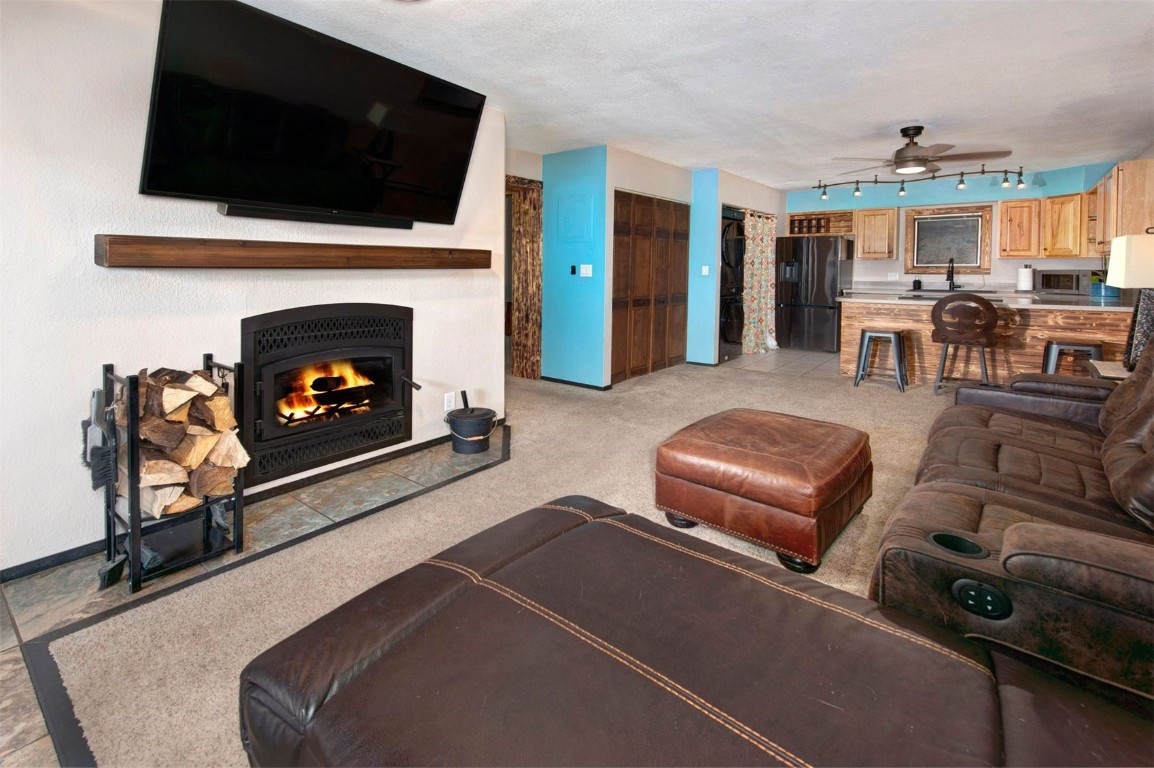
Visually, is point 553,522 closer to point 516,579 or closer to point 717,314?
point 516,579

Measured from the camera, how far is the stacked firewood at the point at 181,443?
2.18m

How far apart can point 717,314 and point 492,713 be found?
6.52 m

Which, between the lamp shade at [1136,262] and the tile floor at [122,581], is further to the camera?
the lamp shade at [1136,262]

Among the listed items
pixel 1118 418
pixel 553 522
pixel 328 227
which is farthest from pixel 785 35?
pixel 553 522

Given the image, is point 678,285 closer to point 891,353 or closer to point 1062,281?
point 891,353

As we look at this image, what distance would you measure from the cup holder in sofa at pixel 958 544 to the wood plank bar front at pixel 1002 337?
487 centimetres

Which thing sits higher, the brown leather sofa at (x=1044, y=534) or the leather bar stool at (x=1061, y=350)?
the leather bar stool at (x=1061, y=350)

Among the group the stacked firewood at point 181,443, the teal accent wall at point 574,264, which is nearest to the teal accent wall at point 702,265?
the teal accent wall at point 574,264

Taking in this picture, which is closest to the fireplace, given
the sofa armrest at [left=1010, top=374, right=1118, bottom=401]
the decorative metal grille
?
the decorative metal grille

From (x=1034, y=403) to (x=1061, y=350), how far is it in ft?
9.79

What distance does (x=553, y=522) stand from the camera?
1.64 metres

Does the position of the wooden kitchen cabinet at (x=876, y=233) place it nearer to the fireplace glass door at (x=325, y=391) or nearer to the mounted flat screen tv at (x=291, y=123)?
the mounted flat screen tv at (x=291, y=123)

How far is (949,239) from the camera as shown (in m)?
7.94

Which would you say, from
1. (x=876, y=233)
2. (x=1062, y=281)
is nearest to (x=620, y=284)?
(x=876, y=233)
